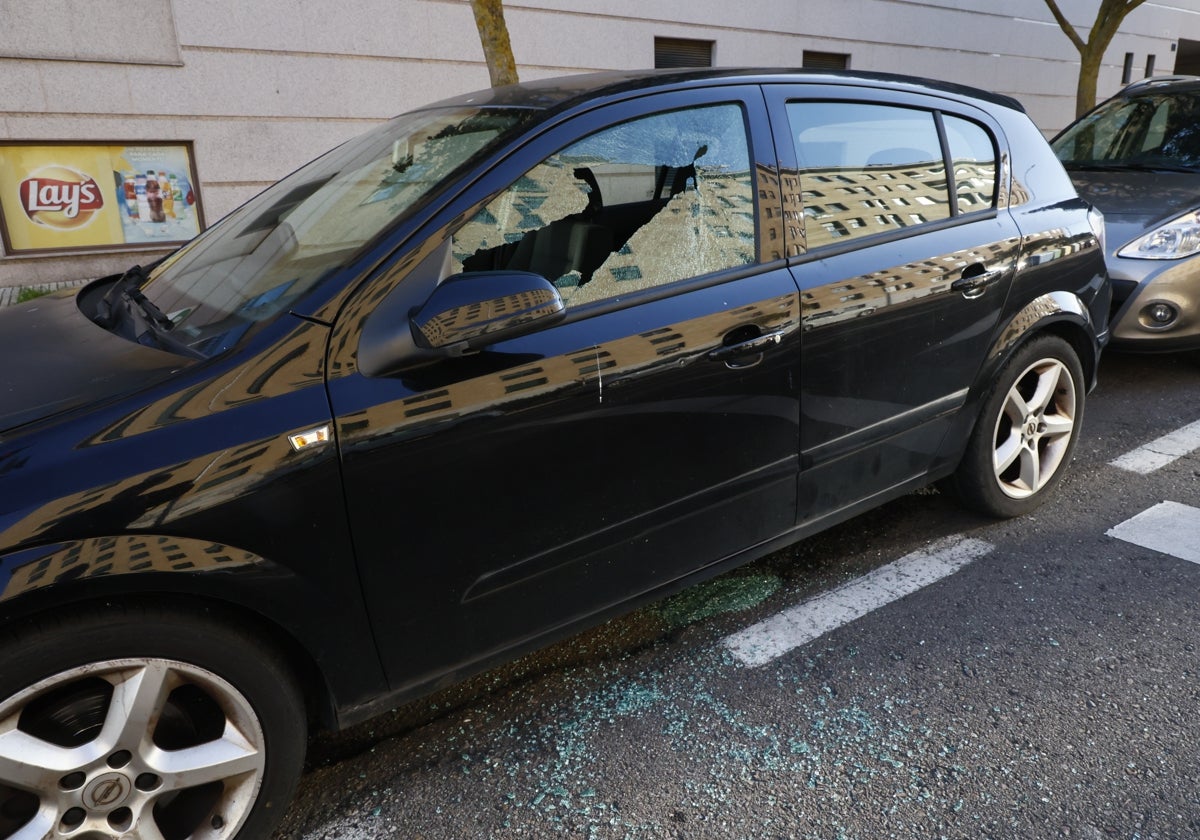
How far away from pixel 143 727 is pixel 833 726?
1.64 metres

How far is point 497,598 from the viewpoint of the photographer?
2074 millimetres

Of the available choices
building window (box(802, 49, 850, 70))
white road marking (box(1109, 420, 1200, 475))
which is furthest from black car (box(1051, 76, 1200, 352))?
building window (box(802, 49, 850, 70))

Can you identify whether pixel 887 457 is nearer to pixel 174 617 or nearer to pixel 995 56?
pixel 174 617

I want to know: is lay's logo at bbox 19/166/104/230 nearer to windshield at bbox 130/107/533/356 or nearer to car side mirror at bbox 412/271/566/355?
windshield at bbox 130/107/533/356

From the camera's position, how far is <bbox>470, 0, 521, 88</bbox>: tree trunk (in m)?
5.47

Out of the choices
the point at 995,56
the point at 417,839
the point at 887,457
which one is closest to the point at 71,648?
the point at 417,839

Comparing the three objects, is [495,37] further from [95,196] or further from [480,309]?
[480,309]

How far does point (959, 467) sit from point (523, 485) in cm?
194

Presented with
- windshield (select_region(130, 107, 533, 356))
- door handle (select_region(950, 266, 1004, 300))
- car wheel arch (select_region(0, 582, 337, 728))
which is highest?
windshield (select_region(130, 107, 533, 356))

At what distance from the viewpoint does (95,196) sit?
7414mm

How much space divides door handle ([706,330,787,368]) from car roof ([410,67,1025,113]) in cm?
72

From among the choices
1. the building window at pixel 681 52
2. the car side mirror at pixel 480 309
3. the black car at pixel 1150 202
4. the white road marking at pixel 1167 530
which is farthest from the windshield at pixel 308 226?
the building window at pixel 681 52

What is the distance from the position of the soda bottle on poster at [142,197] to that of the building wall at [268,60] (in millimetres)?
339

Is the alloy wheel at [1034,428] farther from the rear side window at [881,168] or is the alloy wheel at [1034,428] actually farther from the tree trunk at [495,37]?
the tree trunk at [495,37]
